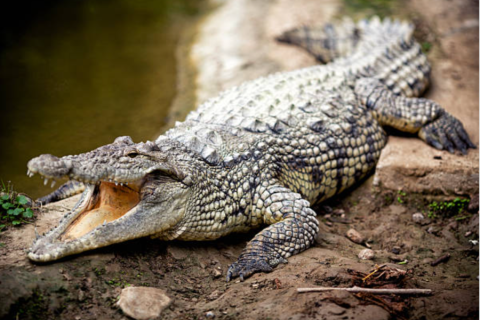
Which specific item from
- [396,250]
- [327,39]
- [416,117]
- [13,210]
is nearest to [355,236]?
[396,250]

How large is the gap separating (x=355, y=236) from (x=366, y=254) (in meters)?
0.40

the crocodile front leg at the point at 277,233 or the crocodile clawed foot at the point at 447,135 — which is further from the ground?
the crocodile clawed foot at the point at 447,135

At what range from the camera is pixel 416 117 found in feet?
17.0

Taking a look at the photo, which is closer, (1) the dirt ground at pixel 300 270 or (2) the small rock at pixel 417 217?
(1) the dirt ground at pixel 300 270

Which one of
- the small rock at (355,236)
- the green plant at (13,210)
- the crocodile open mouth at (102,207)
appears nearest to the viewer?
the crocodile open mouth at (102,207)

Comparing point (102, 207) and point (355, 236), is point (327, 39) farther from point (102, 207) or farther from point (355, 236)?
point (102, 207)

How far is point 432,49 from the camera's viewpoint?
742 cm

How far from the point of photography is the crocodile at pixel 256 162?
3201mm

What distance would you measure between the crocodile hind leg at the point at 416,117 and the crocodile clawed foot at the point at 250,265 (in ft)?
8.04

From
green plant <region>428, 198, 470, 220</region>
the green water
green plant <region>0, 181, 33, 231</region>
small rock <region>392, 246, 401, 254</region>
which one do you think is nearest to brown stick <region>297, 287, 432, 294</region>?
small rock <region>392, 246, 401, 254</region>

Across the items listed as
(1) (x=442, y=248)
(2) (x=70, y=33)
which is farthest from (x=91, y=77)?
(1) (x=442, y=248)

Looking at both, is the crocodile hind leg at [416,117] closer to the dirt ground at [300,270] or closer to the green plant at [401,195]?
the dirt ground at [300,270]

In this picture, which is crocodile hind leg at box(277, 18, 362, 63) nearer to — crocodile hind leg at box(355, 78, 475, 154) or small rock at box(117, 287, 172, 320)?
crocodile hind leg at box(355, 78, 475, 154)

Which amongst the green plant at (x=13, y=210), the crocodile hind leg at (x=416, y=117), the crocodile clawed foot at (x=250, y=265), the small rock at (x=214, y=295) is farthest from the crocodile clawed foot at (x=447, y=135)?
the green plant at (x=13, y=210)
